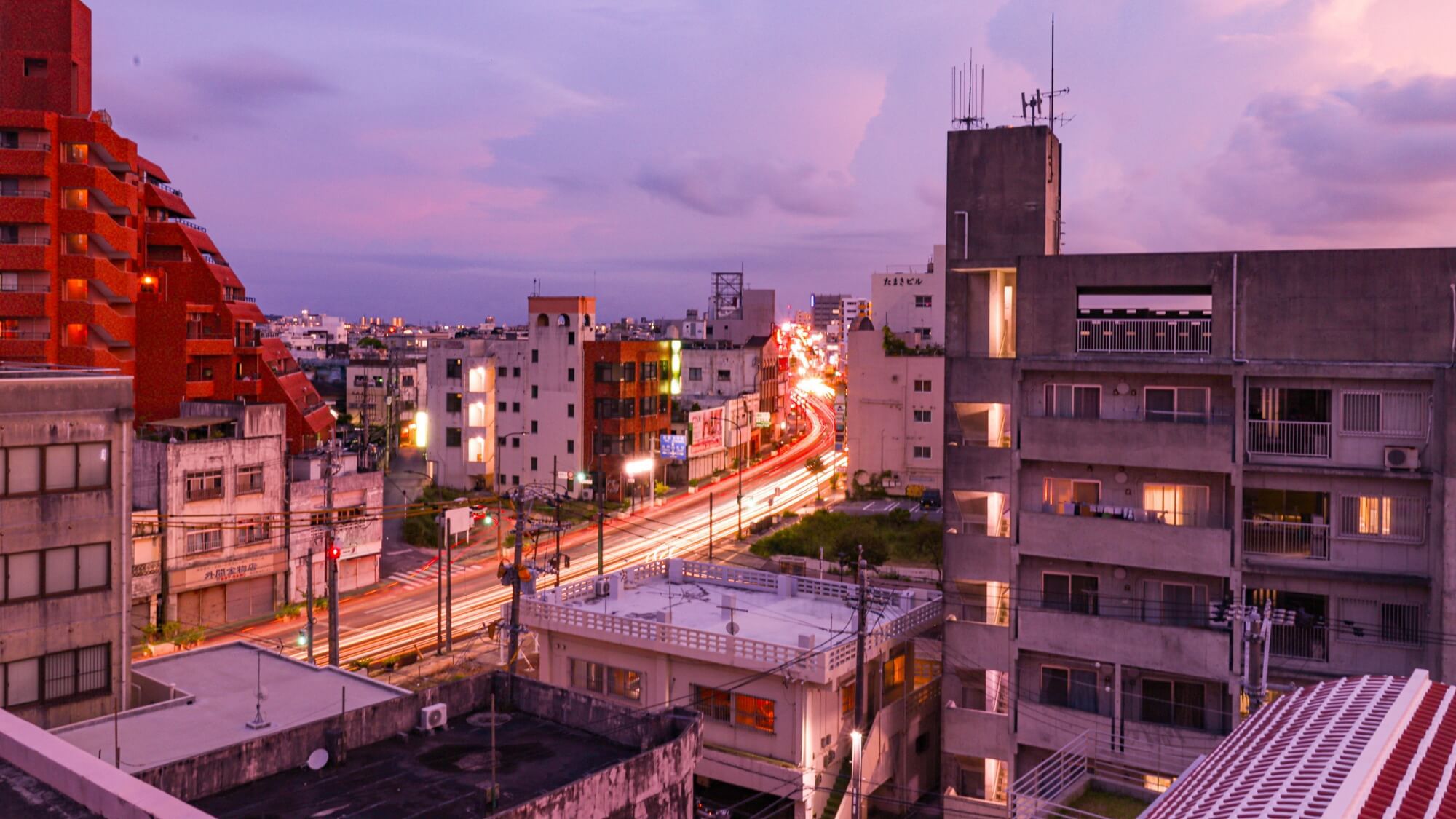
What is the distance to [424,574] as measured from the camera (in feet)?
171

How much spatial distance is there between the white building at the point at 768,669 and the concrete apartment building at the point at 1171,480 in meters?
1.93

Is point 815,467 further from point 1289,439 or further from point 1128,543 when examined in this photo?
point 1289,439

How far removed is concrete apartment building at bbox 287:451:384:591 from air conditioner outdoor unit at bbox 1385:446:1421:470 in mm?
36245

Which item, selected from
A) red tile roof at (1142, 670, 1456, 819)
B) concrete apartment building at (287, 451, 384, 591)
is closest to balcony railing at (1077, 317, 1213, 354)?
red tile roof at (1142, 670, 1456, 819)

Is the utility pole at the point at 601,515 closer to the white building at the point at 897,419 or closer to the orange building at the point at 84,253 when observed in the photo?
the orange building at the point at 84,253

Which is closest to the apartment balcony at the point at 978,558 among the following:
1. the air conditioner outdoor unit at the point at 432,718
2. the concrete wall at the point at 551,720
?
the concrete wall at the point at 551,720

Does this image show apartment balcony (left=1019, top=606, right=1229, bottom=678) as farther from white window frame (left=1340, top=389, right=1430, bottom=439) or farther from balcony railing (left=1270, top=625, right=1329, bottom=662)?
white window frame (left=1340, top=389, right=1430, bottom=439)

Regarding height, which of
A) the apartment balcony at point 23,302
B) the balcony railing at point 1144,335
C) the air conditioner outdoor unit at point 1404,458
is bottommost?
the air conditioner outdoor unit at point 1404,458

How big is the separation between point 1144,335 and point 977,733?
1041cm

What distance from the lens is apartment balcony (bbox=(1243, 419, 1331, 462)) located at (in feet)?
77.4

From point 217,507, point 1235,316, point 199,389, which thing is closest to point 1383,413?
point 1235,316

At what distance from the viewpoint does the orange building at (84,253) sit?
48.3 m

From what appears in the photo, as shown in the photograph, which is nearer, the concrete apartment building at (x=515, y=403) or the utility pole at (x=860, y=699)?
the utility pole at (x=860, y=699)

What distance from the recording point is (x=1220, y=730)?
23.5 metres
